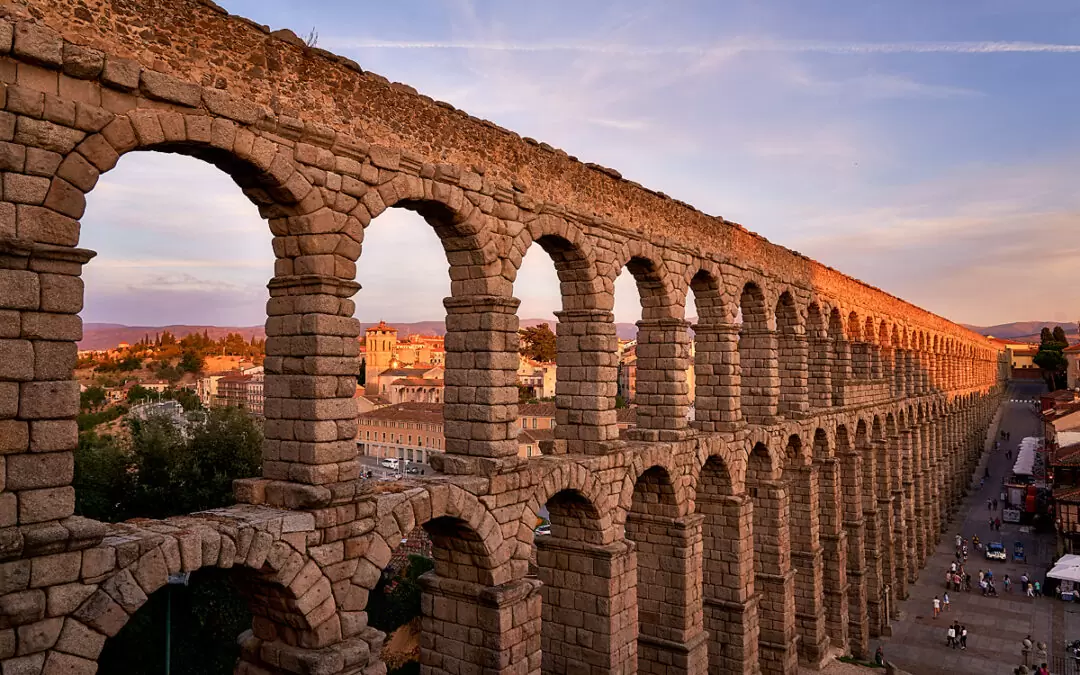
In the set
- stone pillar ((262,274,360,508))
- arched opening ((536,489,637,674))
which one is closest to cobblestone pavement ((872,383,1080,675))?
arched opening ((536,489,637,674))

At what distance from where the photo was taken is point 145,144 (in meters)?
7.17

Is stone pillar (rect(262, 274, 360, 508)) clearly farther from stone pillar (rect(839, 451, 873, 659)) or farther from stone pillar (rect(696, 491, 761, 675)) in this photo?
stone pillar (rect(839, 451, 873, 659))

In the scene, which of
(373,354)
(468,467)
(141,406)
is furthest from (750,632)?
(373,354)

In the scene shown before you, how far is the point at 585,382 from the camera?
13266 millimetres

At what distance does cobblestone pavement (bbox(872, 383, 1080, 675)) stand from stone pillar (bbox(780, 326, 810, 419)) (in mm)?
10536

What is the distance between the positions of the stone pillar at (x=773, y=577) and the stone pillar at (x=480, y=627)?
10.2 m

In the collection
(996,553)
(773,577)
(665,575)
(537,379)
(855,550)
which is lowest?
(996,553)

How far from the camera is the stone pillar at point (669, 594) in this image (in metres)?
15.1

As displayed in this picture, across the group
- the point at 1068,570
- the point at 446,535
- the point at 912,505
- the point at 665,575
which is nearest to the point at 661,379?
the point at 665,575

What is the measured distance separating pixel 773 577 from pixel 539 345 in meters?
80.5

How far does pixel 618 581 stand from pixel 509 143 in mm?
7565

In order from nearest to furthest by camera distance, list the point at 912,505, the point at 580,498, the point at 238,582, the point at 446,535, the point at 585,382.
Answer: the point at 238,582 → the point at 446,535 → the point at 580,498 → the point at 585,382 → the point at 912,505

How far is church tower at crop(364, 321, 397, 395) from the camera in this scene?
3858 inches

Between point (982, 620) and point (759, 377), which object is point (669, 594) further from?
point (982, 620)
